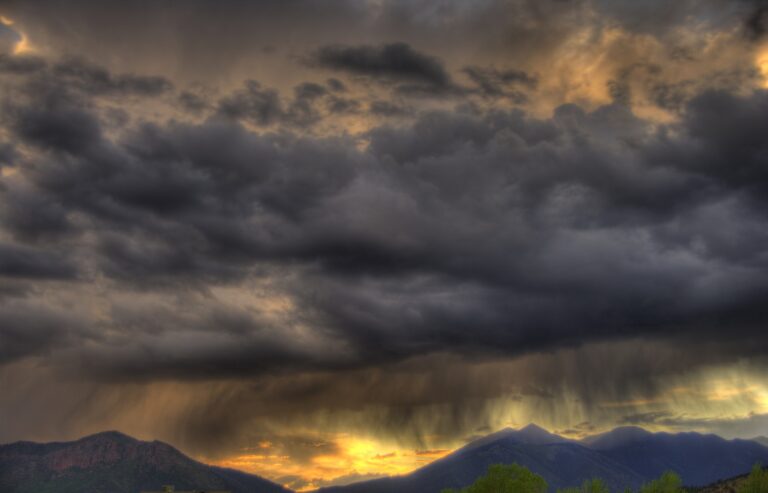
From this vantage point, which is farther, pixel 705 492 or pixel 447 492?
pixel 705 492

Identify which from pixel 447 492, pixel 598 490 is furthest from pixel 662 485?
pixel 447 492

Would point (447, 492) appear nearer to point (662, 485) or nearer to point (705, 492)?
point (662, 485)

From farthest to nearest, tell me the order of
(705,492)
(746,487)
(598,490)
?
(705,492)
(598,490)
(746,487)

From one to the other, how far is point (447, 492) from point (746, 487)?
65.0 meters

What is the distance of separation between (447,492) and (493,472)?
55.2ft

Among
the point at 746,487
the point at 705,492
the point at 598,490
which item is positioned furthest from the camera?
the point at 705,492

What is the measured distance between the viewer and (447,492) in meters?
168

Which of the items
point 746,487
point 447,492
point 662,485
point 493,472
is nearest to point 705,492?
point 662,485

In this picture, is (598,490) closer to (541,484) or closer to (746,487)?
(541,484)

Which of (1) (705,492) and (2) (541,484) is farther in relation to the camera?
(1) (705,492)

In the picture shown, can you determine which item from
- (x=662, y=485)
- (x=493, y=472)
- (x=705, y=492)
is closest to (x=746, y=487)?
(x=662, y=485)

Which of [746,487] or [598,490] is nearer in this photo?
[746,487]

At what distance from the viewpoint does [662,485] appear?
179 m

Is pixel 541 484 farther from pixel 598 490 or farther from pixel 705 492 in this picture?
pixel 705 492
